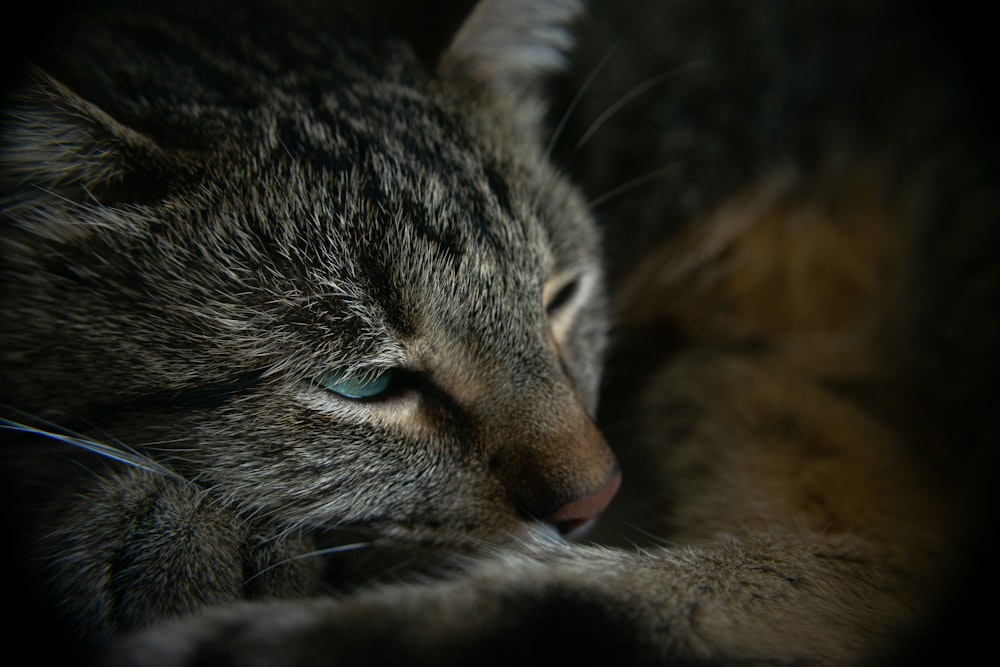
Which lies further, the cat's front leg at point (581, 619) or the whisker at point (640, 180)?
the whisker at point (640, 180)

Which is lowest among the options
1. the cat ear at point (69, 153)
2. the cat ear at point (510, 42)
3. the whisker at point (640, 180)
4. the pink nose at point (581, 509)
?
the pink nose at point (581, 509)

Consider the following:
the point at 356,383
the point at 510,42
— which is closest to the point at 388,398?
the point at 356,383

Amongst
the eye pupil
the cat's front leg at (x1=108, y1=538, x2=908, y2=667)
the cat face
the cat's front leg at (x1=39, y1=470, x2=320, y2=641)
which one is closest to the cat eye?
the eye pupil

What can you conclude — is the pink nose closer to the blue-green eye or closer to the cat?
the cat

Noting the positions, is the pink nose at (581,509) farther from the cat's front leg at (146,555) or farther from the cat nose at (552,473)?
the cat's front leg at (146,555)

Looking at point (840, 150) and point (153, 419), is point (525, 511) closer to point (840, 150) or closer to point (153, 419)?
point (153, 419)

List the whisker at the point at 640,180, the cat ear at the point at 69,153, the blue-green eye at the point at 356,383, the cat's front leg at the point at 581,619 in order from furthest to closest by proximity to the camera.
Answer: the whisker at the point at 640,180 → the blue-green eye at the point at 356,383 → the cat ear at the point at 69,153 → the cat's front leg at the point at 581,619

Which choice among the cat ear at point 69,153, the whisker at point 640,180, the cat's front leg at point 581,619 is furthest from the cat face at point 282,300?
the whisker at point 640,180

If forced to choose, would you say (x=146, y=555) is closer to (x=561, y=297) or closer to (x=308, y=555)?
(x=308, y=555)
